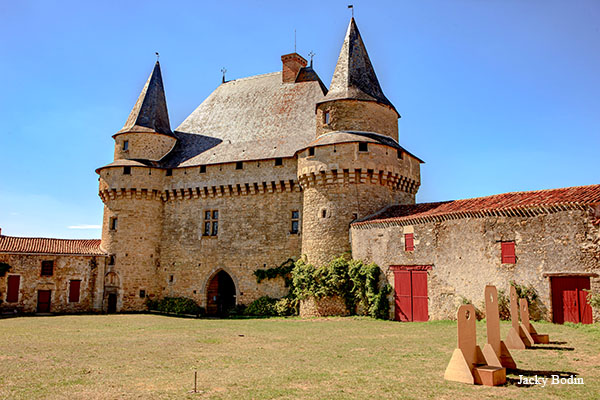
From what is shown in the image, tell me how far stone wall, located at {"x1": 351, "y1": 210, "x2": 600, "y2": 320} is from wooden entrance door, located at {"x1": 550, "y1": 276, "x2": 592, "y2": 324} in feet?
0.77

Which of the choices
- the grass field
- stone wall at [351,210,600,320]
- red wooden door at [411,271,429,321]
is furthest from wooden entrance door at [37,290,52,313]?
red wooden door at [411,271,429,321]

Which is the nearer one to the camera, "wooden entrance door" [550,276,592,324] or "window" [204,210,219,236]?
"wooden entrance door" [550,276,592,324]

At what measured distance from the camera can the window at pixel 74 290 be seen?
94.0 feet

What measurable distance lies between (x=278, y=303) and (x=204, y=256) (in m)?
5.71

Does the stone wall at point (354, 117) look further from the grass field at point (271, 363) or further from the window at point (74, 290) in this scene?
the window at point (74, 290)

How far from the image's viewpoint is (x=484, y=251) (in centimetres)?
1784

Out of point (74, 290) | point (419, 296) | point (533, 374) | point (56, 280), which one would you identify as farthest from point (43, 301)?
point (533, 374)

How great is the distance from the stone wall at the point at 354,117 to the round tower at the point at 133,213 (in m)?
11.2

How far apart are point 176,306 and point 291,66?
1648 centimetres

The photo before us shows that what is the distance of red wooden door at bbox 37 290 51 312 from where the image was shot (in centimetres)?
2792

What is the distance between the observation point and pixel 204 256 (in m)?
28.2

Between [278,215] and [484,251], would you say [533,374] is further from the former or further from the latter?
[278,215]

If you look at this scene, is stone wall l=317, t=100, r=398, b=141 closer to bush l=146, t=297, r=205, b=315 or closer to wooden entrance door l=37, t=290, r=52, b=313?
bush l=146, t=297, r=205, b=315

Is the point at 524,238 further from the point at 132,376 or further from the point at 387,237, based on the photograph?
the point at 132,376
